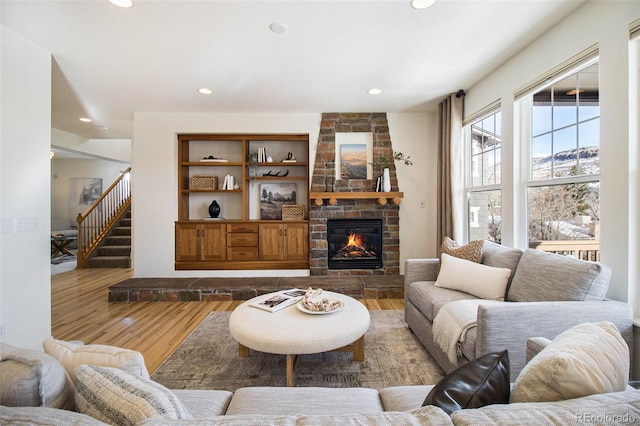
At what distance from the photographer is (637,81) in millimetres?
1709

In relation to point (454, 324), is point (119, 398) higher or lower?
higher

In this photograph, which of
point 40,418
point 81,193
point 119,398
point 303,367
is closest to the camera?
point 40,418

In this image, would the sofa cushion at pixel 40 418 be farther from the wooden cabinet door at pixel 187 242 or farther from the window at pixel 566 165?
the wooden cabinet door at pixel 187 242

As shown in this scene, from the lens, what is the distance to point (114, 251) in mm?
5879

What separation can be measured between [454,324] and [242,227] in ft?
10.8

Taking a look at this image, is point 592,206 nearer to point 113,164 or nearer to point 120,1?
point 120,1

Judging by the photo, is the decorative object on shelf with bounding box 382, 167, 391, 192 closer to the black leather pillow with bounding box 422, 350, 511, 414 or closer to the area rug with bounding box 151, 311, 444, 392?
the area rug with bounding box 151, 311, 444, 392

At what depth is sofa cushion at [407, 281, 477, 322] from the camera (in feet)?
7.15

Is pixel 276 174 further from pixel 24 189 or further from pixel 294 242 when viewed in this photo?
pixel 24 189

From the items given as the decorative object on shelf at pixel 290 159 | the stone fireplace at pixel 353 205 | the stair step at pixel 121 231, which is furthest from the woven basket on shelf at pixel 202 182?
the stair step at pixel 121 231

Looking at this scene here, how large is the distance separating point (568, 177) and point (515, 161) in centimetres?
57

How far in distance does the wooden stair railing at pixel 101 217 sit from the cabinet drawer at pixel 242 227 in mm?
3577

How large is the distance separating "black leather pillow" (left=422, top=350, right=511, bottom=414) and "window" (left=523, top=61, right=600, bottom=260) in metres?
1.91

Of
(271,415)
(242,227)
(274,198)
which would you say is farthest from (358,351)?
(274,198)
